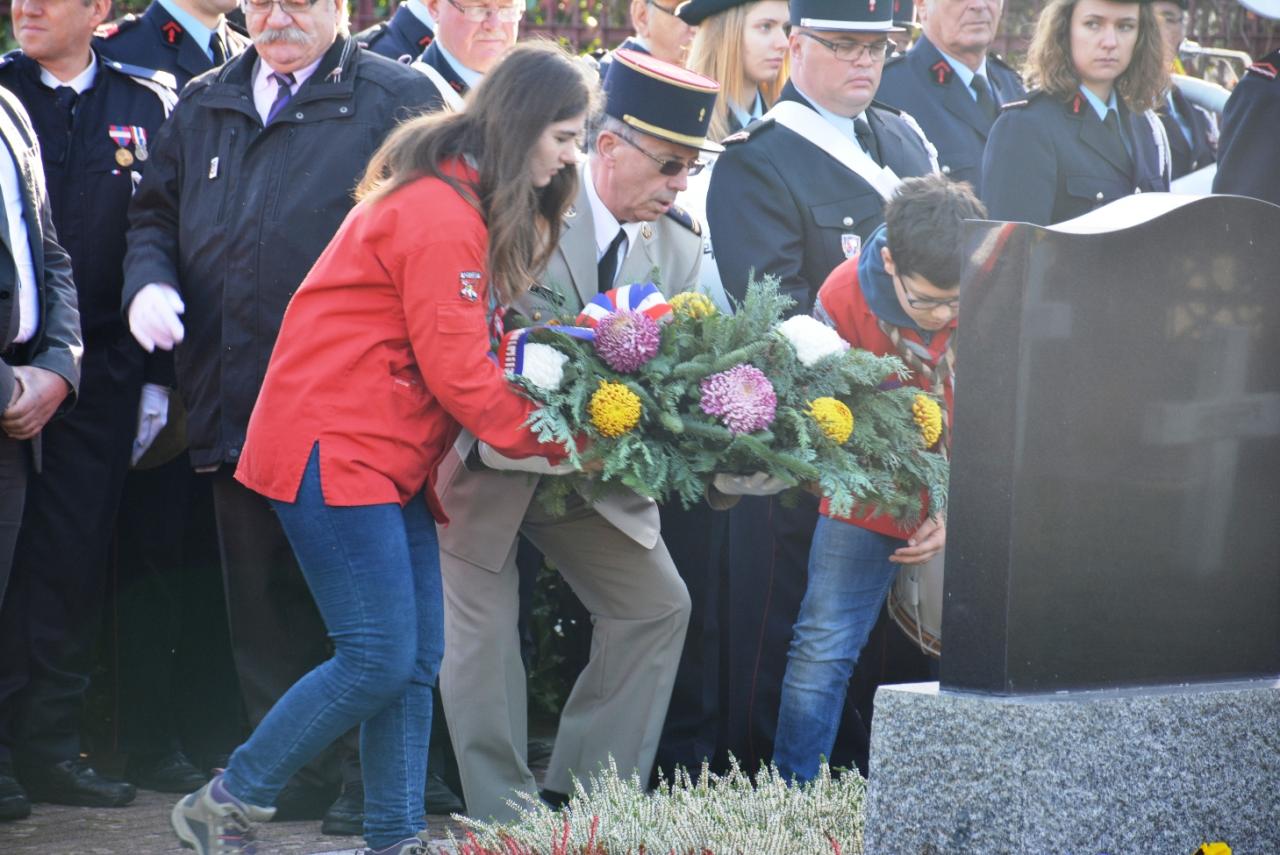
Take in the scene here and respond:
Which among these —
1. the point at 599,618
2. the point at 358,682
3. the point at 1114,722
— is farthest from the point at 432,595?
the point at 1114,722

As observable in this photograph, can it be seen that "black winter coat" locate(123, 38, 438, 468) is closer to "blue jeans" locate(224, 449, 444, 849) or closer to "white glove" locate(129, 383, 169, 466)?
"white glove" locate(129, 383, 169, 466)

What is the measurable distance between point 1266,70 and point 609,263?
7.96 feet

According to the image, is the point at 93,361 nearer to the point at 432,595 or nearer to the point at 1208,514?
the point at 432,595

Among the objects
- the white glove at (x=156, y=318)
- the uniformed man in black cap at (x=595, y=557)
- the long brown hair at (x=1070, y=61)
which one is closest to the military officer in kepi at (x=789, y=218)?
the uniformed man in black cap at (x=595, y=557)

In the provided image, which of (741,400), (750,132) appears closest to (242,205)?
(750,132)

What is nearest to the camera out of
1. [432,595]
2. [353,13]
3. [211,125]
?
[432,595]

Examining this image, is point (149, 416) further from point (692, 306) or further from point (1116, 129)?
point (1116, 129)

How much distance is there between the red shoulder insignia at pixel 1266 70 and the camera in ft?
18.5

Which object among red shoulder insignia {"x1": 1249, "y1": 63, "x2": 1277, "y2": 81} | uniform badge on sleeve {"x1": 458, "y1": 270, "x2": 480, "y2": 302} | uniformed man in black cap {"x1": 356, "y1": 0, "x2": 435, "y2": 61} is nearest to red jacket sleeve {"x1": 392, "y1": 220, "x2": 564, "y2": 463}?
uniform badge on sleeve {"x1": 458, "y1": 270, "x2": 480, "y2": 302}

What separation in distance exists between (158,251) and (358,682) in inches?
69.4

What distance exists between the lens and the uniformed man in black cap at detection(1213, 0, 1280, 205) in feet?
18.2

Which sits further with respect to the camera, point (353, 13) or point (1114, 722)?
point (353, 13)

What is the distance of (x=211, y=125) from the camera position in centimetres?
505

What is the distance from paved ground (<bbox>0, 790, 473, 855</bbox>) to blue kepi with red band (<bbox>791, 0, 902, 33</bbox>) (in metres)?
2.55
